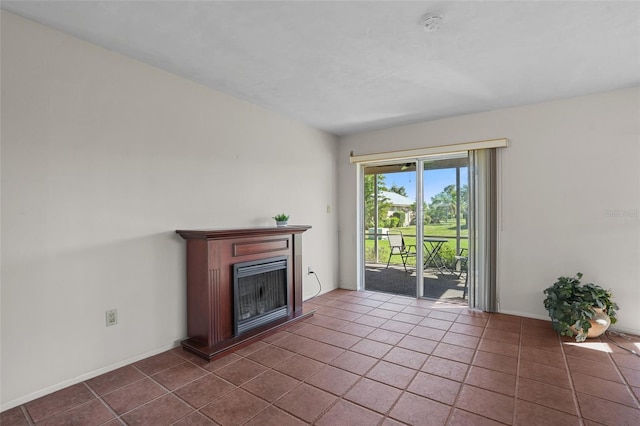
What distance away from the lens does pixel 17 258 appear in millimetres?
1957

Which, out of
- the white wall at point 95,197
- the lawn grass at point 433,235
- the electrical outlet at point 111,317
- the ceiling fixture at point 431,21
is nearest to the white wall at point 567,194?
the lawn grass at point 433,235

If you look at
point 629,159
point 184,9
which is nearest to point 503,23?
point 184,9

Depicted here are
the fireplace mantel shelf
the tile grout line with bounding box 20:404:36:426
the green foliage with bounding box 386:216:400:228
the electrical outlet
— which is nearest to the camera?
the tile grout line with bounding box 20:404:36:426

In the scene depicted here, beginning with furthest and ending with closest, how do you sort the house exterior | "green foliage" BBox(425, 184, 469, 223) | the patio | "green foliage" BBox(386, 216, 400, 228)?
1. "green foliage" BBox(386, 216, 400, 228)
2. the house exterior
3. the patio
4. "green foliage" BBox(425, 184, 469, 223)

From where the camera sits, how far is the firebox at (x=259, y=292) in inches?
114

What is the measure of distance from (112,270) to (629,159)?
4.81 meters

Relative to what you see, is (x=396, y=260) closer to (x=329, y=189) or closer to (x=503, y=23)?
(x=329, y=189)

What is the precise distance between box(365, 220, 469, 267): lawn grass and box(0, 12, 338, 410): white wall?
8.21 ft

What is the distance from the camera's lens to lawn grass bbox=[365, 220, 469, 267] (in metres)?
4.16

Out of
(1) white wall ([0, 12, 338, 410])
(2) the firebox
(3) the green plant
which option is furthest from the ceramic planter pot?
(1) white wall ([0, 12, 338, 410])

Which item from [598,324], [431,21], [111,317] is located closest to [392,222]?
[598,324]

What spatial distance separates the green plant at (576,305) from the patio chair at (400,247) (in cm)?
185

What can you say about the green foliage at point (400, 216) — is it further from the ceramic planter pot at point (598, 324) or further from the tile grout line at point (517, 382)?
the ceramic planter pot at point (598, 324)

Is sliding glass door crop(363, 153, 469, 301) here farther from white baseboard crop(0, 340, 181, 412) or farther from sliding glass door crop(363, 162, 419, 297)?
white baseboard crop(0, 340, 181, 412)
